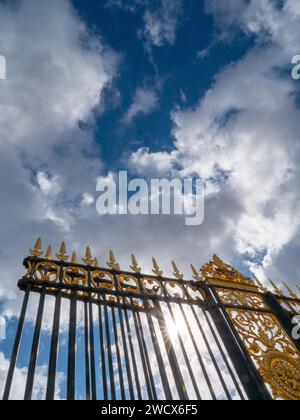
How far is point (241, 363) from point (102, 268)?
246 centimetres

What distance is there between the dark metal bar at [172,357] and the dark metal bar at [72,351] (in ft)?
4.08

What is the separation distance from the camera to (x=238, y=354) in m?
4.59

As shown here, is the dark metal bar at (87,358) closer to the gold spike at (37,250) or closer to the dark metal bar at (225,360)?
the gold spike at (37,250)

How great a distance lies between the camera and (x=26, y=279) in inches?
166

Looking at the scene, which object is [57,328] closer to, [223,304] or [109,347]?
[109,347]

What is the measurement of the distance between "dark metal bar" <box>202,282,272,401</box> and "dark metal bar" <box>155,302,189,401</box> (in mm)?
1022

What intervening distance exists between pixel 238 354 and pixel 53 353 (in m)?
2.66

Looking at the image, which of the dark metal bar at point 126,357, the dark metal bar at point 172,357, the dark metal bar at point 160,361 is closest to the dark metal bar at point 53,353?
the dark metal bar at point 126,357

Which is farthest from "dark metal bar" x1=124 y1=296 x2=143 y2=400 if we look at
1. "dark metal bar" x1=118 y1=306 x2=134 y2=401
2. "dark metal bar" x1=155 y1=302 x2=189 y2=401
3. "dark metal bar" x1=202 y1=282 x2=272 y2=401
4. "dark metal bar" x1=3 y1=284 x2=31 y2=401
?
"dark metal bar" x1=202 y1=282 x2=272 y2=401

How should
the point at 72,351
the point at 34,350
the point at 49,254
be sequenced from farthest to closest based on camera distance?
the point at 49,254
the point at 72,351
the point at 34,350

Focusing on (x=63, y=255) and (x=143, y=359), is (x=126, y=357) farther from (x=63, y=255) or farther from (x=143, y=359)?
(x=63, y=255)

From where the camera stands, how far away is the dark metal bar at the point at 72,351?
3.23 metres

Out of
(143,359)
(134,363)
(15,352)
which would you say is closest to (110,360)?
(134,363)

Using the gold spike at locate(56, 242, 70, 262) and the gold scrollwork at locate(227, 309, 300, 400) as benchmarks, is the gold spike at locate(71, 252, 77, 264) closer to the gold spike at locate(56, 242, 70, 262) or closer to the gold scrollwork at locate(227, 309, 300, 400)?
the gold spike at locate(56, 242, 70, 262)
